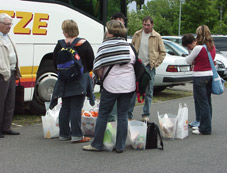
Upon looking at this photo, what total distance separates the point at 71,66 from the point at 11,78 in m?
1.22

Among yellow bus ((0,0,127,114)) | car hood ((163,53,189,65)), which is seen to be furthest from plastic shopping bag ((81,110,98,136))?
car hood ((163,53,189,65))

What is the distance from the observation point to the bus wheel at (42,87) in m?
8.45

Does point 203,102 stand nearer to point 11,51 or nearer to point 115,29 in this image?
point 115,29

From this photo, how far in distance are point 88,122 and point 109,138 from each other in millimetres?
870

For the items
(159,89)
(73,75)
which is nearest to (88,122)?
(73,75)

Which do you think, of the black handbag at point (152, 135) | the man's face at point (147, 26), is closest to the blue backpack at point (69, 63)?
the black handbag at point (152, 135)

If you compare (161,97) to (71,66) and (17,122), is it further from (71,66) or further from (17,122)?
(71,66)

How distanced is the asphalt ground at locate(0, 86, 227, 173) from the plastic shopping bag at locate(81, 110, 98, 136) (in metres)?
0.48

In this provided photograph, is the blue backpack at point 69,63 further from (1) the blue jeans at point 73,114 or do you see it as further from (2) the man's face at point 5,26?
(2) the man's face at point 5,26

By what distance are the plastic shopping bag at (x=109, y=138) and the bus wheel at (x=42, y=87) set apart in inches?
111

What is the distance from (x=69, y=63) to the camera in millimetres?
6004

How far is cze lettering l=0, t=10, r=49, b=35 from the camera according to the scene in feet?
25.6

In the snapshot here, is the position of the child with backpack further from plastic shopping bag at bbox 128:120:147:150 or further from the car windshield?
the car windshield

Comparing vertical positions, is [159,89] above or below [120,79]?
below
